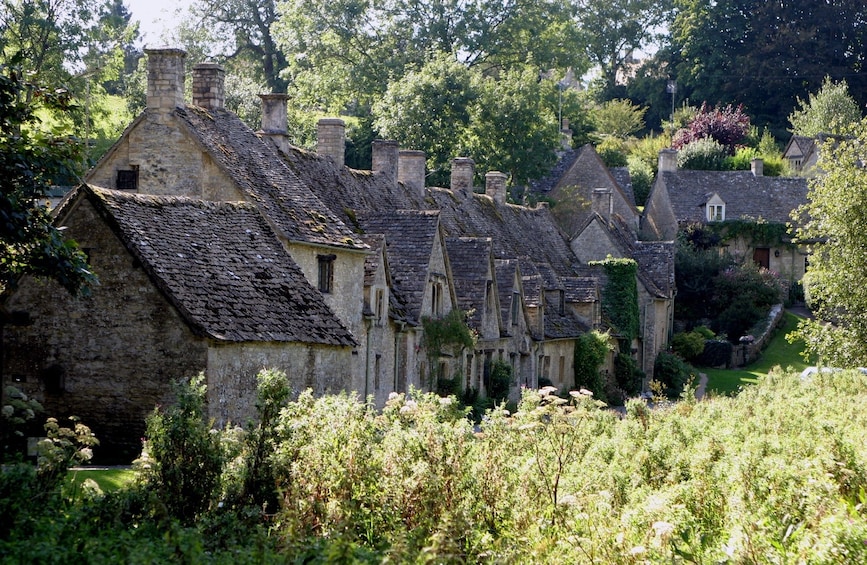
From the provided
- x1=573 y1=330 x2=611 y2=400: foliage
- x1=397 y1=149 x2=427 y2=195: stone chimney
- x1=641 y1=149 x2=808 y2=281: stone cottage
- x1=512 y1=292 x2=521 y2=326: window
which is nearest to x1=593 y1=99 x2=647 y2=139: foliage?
x1=641 y1=149 x2=808 y2=281: stone cottage

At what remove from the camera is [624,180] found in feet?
297

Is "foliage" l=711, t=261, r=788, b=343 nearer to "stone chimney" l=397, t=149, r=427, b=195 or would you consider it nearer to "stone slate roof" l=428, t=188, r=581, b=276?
"stone slate roof" l=428, t=188, r=581, b=276

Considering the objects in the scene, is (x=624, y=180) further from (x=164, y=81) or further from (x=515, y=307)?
(x=164, y=81)

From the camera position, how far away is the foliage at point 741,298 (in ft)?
240

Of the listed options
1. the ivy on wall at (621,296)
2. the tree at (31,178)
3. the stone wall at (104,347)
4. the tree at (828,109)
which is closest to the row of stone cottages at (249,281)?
the stone wall at (104,347)

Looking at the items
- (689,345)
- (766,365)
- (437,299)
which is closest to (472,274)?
(437,299)

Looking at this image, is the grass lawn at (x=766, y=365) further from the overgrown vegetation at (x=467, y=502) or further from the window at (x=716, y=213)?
the overgrown vegetation at (x=467, y=502)

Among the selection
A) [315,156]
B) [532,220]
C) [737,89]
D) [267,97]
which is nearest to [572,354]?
[532,220]

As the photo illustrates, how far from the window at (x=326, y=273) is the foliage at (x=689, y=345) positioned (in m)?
37.8

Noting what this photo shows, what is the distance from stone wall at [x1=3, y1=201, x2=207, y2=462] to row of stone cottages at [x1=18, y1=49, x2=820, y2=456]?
0.03 meters

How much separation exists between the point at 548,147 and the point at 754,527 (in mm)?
55611

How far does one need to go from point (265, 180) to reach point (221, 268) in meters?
7.17

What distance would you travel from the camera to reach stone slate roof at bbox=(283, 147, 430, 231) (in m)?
41.8

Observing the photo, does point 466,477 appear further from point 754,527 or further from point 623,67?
point 623,67
